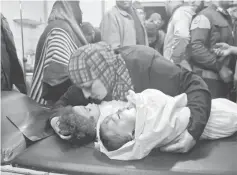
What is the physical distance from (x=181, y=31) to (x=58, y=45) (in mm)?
607

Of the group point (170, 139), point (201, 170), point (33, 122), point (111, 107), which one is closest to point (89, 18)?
point (111, 107)

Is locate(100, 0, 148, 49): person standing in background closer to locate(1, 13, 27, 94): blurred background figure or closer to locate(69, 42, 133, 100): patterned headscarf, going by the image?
locate(69, 42, 133, 100): patterned headscarf

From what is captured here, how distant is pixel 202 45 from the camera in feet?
3.85

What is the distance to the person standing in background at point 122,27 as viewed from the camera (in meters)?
1.23

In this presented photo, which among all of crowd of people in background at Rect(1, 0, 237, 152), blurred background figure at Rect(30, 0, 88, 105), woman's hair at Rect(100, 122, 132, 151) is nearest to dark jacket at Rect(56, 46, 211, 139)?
crowd of people in background at Rect(1, 0, 237, 152)

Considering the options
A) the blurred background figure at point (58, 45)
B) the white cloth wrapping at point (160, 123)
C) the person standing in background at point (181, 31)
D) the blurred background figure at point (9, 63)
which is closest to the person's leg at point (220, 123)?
the white cloth wrapping at point (160, 123)

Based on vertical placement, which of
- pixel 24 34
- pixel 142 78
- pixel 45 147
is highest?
pixel 24 34

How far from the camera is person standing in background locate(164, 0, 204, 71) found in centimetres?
118

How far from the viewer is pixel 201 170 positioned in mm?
917

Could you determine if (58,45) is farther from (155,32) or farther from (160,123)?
(160,123)

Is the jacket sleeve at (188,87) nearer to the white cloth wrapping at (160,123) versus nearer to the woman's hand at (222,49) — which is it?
the white cloth wrapping at (160,123)

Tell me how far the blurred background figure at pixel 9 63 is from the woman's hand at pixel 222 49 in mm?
980

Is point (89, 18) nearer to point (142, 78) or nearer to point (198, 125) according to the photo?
point (142, 78)

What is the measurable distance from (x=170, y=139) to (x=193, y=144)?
0.11 m
